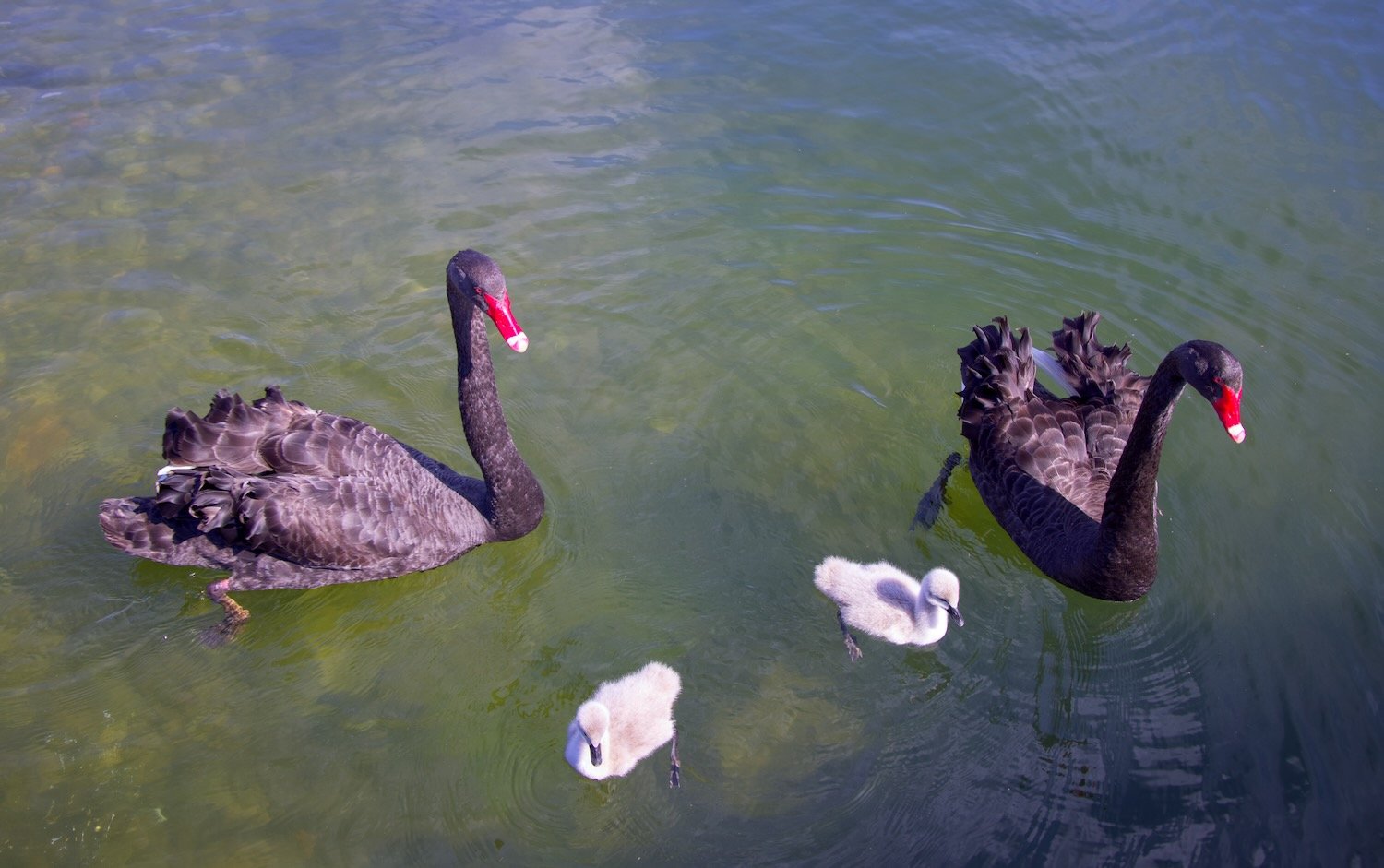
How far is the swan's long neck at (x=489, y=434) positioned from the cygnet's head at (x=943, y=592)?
6.49 feet

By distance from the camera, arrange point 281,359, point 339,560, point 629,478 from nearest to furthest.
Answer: point 339,560
point 629,478
point 281,359

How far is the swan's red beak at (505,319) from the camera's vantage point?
4.13m

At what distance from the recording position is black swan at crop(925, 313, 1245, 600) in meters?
4.35

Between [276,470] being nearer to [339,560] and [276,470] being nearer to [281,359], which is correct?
[339,560]

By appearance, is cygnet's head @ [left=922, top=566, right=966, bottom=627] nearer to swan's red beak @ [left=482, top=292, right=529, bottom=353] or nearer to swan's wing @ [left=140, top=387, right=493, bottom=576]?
swan's red beak @ [left=482, top=292, right=529, bottom=353]

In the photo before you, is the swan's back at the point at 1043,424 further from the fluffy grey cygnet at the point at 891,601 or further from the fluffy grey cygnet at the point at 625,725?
the fluffy grey cygnet at the point at 625,725

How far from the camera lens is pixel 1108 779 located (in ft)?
13.4

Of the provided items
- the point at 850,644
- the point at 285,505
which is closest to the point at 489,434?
the point at 285,505

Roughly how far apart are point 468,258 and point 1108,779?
3.52 meters

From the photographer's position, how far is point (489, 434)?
479 centimetres

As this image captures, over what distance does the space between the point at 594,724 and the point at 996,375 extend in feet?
9.15

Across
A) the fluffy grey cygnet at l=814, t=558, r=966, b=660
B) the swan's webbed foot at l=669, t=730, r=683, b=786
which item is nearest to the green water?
the swan's webbed foot at l=669, t=730, r=683, b=786

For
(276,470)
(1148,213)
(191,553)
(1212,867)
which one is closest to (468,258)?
(276,470)

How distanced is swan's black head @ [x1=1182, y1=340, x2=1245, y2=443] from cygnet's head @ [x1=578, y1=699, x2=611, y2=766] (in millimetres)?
2711
